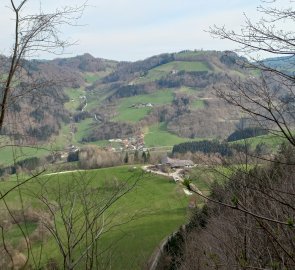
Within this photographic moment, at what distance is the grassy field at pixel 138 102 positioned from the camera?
148500 mm

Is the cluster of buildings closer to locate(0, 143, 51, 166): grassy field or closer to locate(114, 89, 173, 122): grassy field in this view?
locate(114, 89, 173, 122): grassy field

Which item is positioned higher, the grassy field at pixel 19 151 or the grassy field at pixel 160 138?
the grassy field at pixel 19 151

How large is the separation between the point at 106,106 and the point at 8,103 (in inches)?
6854

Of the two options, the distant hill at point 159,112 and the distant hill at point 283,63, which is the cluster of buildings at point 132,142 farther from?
the distant hill at point 283,63

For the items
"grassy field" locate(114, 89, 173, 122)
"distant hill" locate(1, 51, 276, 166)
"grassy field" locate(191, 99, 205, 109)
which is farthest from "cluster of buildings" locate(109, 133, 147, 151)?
"grassy field" locate(191, 99, 205, 109)

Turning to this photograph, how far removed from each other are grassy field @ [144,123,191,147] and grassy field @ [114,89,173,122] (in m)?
10.4

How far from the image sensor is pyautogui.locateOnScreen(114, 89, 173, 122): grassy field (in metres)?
148

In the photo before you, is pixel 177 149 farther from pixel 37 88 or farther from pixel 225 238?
pixel 37 88

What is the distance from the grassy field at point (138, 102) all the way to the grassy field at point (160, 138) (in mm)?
10353

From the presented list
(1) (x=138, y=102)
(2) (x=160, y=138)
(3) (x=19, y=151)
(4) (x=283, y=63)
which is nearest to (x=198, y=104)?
(1) (x=138, y=102)

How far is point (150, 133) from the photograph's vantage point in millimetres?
133625

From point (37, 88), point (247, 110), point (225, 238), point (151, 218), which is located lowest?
point (151, 218)

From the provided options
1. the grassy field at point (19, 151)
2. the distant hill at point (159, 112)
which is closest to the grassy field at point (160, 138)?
the distant hill at point (159, 112)

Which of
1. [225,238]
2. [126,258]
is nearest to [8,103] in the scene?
[225,238]
